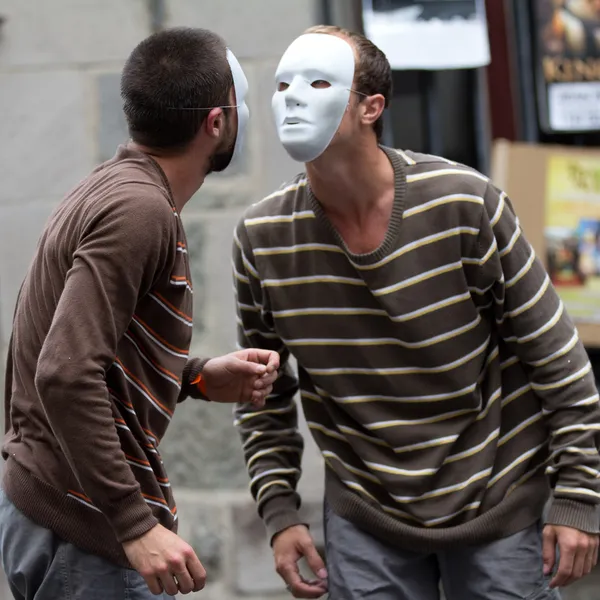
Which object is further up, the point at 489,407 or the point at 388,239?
the point at 388,239

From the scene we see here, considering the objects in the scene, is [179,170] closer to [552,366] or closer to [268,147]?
[552,366]

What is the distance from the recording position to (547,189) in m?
4.00

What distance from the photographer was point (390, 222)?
104 inches

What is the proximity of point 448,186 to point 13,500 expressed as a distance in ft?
3.59

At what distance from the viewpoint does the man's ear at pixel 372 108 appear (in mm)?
2752

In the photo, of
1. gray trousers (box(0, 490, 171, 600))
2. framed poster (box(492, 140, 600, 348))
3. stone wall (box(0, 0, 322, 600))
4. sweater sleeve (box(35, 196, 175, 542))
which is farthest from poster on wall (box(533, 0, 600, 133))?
gray trousers (box(0, 490, 171, 600))

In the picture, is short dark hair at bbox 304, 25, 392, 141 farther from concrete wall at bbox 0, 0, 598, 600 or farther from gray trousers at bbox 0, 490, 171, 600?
gray trousers at bbox 0, 490, 171, 600

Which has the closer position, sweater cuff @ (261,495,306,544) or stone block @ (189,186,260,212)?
sweater cuff @ (261,495,306,544)

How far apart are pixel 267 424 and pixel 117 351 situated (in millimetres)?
811

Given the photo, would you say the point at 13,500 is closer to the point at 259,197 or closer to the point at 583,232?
the point at 259,197

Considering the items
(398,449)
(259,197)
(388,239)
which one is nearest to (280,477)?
(398,449)

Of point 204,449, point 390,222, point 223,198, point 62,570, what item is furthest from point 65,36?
point 62,570

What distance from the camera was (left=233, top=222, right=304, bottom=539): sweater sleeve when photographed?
2.79 meters

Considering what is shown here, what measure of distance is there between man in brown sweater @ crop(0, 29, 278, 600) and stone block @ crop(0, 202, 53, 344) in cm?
159
